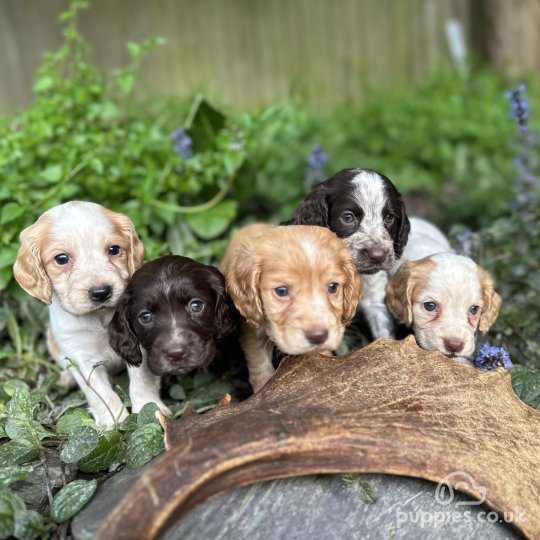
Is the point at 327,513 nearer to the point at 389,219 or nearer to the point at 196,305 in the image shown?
the point at 196,305

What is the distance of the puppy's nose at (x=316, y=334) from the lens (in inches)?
136

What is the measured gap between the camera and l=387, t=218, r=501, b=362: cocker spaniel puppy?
4.05 meters

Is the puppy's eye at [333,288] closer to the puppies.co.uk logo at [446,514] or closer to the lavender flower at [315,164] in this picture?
the puppies.co.uk logo at [446,514]

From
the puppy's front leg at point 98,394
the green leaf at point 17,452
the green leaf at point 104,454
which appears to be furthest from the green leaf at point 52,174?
the green leaf at point 104,454

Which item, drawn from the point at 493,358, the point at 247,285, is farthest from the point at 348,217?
the point at 493,358

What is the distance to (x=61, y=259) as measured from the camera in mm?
4027

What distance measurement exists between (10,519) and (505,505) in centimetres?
→ 239

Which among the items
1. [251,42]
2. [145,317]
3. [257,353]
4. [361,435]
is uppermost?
[251,42]

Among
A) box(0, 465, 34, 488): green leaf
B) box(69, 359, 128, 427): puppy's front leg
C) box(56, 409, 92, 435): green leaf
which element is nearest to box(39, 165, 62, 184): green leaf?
box(69, 359, 128, 427): puppy's front leg

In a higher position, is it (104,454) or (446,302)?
(446,302)

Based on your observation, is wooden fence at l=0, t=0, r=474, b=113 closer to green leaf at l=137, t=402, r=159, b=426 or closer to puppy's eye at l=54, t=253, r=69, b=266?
puppy's eye at l=54, t=253, r=69, b=266

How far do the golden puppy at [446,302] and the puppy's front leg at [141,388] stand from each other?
166 centimetres

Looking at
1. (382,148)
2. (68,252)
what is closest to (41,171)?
(68,252)

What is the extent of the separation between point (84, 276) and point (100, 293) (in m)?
0.14
